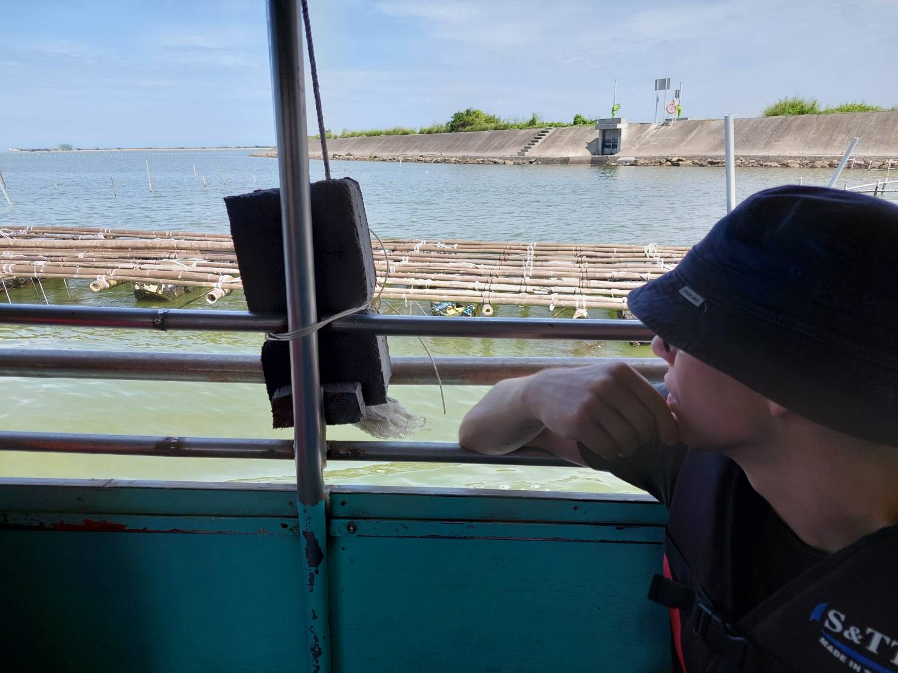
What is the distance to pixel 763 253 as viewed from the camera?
1.83ft

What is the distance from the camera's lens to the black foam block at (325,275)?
3.13ft

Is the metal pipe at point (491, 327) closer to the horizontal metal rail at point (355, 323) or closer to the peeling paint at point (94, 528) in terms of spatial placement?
the horizontal metal rail at point (355, 323)

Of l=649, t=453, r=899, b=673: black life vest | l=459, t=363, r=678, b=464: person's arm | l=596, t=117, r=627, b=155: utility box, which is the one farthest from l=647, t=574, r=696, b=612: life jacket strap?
l=596, t=117, r=627, b=155: utility box

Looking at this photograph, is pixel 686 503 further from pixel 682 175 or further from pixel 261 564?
pixel 682 175

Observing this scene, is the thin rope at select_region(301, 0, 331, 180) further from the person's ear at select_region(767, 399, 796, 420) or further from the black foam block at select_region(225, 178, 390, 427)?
the person's ear at select_region(767, 399, 796, 420)

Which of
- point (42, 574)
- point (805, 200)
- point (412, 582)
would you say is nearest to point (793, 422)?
point (805, 200)

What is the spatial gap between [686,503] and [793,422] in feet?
0.95

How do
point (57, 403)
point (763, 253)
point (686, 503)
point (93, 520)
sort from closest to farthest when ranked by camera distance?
point (763, 253)
point (686, 503)
point (93, 520)
point (57, 403)

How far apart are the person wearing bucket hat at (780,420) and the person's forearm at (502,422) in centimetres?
10

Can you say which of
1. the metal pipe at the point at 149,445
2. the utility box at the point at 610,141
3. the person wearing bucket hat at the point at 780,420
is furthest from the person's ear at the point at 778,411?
the utility box at the point at 610,141

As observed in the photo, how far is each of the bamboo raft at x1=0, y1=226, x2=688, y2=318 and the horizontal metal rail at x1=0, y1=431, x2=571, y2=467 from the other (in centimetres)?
587

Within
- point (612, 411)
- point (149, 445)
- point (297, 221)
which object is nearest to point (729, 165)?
point (612, 411)

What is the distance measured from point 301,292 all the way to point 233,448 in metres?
0.34

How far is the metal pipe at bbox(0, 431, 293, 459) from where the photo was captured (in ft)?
3.46
